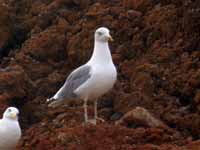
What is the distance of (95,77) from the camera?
1128cm

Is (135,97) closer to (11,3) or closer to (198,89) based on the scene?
(198,89)

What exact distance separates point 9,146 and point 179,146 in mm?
2061

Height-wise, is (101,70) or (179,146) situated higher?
(101,70)

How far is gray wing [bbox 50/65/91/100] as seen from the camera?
37.4 ft

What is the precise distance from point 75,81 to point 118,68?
2.63 m

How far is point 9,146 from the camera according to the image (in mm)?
10703

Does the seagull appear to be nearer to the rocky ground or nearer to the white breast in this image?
the rocky ground

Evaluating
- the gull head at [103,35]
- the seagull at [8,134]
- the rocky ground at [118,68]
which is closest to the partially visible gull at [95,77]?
the gull head at [103,35]

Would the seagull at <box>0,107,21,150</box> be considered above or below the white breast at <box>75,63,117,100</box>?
below

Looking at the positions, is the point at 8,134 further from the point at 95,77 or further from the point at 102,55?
the point at 102,55

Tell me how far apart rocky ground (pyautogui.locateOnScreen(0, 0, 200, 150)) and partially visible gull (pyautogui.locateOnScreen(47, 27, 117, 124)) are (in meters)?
0.42

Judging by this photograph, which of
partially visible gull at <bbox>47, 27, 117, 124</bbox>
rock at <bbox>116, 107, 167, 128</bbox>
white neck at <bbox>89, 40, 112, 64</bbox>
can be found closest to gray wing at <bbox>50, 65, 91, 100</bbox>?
partially visible gull at <bbox>47, 27, 117, 124</bbox>

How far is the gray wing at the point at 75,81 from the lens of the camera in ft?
37.4

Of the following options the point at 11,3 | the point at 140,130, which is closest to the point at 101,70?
the point at 140,130
